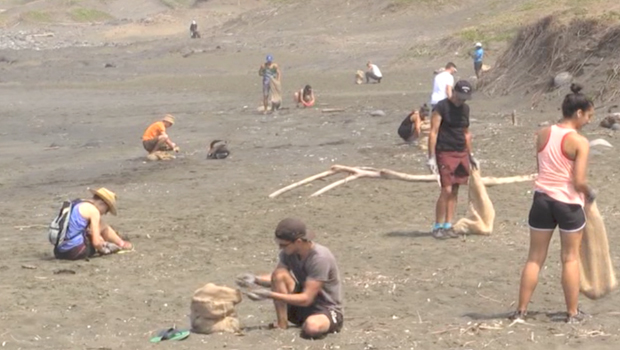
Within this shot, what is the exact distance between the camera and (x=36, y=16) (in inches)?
3337

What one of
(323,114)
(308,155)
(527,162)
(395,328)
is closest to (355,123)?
(323,114)

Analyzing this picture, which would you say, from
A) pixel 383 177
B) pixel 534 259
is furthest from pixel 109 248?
pixel 534 259

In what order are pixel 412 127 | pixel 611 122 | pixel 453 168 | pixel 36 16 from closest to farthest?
1. pixel 453 168
2. pixel 611 122
3. pixel 412 127
4. pixel 36 16

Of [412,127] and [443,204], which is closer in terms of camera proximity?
[443,204]

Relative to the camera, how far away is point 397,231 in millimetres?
12961

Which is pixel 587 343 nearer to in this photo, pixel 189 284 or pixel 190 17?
pixel 189 284

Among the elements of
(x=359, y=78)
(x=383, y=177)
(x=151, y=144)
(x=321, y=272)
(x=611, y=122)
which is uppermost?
(x=321, y=272)

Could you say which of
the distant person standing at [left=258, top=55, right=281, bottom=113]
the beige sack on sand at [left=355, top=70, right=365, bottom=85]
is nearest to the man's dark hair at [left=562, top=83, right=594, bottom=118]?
the distant person standing at [left=258, top=55, right=281, bottom=113]

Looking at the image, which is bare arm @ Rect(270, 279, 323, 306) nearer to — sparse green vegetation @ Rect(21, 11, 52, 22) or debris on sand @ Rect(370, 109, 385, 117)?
debris on sand @ Rect(370, 109, 385, 117)

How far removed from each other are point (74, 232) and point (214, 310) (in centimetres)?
352

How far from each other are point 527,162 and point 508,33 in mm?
24015

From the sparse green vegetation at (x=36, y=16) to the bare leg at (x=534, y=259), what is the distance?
257 ft

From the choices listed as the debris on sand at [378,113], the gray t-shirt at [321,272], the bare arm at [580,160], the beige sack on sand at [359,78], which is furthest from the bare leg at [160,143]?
the beige sack on sand at [359,78]

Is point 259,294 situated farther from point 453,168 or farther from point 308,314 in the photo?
point 453,168
